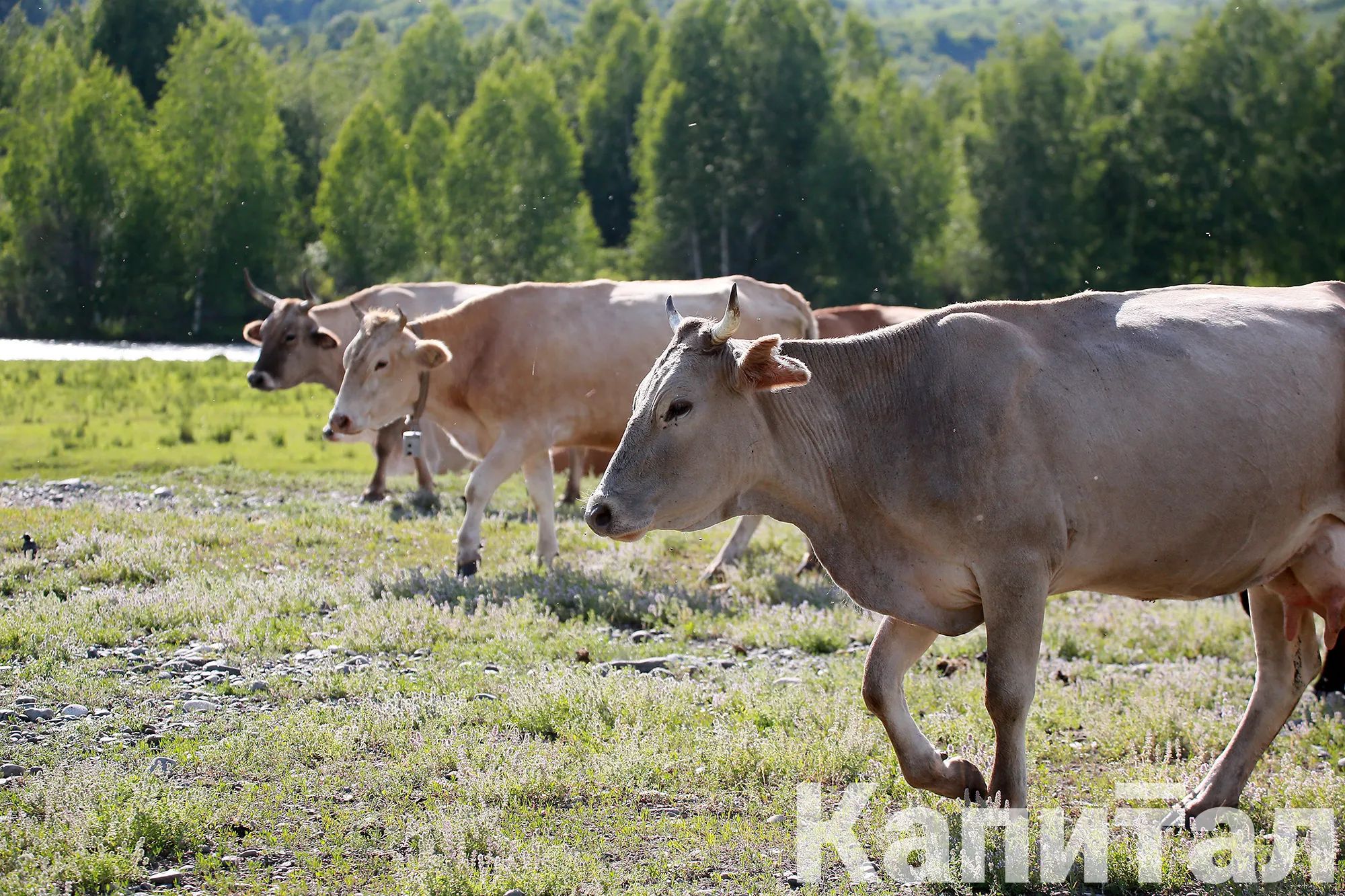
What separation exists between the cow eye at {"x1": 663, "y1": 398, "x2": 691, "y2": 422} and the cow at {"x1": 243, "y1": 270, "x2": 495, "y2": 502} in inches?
470

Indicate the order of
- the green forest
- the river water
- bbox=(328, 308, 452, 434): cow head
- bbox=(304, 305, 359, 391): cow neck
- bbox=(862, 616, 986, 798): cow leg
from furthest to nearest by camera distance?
the green forest → the river water → bbox=(304, 305, 359, 391): cow neck → bbox=(328, 308, 452, 434): cow head → bbox=(862, 616, 986, 798): cow leg

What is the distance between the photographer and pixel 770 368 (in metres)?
6.13

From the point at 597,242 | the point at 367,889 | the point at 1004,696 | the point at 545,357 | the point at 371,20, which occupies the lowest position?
the point at 367,889

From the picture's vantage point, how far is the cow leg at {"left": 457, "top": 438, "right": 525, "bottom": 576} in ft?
41.2

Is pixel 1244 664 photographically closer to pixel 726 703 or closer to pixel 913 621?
pixel 726 703

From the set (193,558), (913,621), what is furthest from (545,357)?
(913,621)

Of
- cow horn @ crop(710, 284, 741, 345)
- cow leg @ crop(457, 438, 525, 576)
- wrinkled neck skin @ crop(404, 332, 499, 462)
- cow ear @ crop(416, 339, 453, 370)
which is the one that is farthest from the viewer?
wrinkled neck skin @ crop(404, 332, 499, 462)

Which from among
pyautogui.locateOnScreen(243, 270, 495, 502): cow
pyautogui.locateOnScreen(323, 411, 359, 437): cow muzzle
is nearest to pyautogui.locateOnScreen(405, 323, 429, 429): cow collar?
pyautogui.locateOnScreen(323, 411, 359, 437): cow muzzle

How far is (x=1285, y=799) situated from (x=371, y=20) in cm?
11161

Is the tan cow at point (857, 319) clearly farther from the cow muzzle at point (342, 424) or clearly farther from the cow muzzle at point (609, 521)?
the cow muzzle at point (609, 521)

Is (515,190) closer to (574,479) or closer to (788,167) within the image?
(788,167)

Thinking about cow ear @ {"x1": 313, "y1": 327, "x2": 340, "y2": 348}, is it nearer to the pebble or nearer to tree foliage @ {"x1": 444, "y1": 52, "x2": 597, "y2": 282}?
the pebble

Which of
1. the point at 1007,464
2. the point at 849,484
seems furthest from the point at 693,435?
the point at 1007,464

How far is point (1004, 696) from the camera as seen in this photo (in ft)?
19.9
